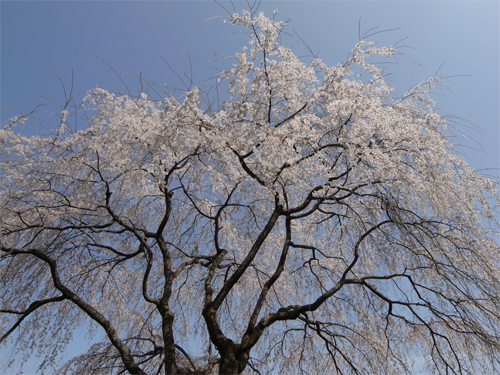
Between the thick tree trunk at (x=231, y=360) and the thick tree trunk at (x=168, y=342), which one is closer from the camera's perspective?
the thick tree trunk at (x=231, y=360)

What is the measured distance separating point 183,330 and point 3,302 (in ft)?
10.7

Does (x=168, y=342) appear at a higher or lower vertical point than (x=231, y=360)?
lower

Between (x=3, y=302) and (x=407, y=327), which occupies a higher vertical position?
(x=407, y=327)

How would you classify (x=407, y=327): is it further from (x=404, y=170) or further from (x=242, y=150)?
(x=242, y=150)

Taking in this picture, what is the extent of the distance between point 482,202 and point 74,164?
20.2 ft

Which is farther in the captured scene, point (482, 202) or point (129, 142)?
point (129, 142)

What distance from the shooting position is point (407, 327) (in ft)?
18.2

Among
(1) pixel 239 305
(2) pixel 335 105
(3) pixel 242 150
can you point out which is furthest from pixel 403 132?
(1) pixel 239 305

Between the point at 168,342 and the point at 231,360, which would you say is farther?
the point at 168,342

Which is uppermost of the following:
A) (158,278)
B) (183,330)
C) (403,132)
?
(403,132)

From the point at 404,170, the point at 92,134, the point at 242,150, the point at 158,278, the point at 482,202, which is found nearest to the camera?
the point at 482,202

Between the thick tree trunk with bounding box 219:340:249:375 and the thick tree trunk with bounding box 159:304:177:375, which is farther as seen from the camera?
the thick tree trunk with bounding box 159:304:177:375

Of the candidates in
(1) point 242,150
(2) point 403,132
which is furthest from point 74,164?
(2) point 403,132

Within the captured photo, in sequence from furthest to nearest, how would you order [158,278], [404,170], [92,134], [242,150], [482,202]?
[158,278] < [92,134] < [242,150] < [404,170] < [482,202]
